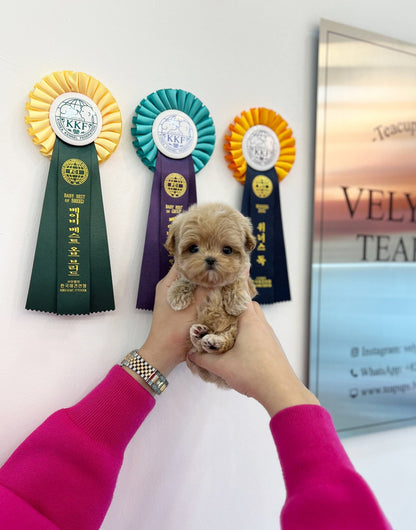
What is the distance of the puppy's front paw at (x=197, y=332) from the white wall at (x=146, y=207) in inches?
9.6

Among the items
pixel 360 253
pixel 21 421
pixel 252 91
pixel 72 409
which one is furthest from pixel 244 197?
pixel 21 421

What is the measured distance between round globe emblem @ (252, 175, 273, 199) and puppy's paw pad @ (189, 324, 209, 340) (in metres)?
0.45

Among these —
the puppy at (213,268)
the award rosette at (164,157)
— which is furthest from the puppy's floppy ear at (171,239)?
the award rosette at (164,157)

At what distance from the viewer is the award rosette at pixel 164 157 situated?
0.95 m

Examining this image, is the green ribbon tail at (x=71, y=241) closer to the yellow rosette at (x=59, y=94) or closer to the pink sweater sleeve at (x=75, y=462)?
the yellow rosette at (x=59, y=94)

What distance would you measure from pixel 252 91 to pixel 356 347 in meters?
0.86

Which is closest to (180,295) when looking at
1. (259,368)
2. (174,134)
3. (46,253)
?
(259,368)

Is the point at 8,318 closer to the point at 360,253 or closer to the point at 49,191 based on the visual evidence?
the point at 49,191

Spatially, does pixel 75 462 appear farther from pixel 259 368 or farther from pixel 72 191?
pixel 72 191

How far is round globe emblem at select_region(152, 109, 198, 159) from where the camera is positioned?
3.14ft

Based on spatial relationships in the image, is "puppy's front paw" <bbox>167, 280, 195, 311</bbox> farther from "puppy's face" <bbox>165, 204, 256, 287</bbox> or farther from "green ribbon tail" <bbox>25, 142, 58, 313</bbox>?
"green ribbon tail" <bbox>25, 142, 58, 313</bbox>

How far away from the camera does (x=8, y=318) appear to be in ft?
2.87

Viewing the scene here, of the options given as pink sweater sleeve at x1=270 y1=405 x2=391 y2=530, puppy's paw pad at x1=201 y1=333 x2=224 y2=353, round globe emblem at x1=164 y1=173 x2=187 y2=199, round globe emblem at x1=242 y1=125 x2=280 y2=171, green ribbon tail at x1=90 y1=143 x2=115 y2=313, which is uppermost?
round globe emblem at x1=242 y1=125 x2=280 y2=171

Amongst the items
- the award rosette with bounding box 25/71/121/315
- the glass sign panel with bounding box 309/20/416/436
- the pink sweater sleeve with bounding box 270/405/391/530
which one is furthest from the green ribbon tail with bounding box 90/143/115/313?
the glass sign panel with bounding box 309/20/416/436
